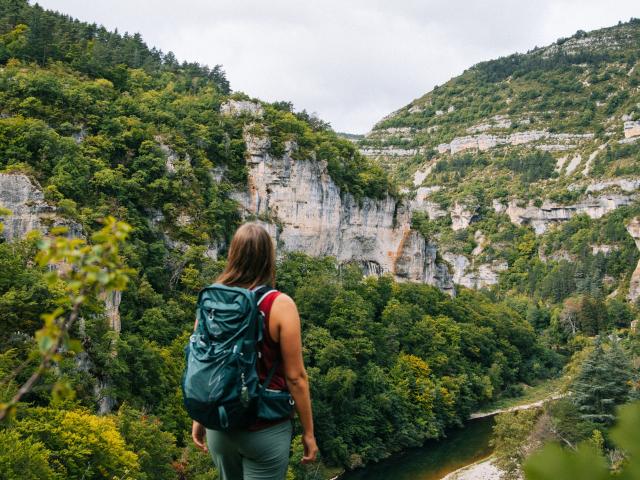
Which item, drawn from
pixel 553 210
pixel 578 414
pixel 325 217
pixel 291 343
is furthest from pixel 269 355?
pixel 553 210

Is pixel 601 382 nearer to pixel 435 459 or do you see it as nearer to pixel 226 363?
pixel 435 459

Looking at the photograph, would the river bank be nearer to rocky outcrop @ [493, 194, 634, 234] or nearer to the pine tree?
the pine tree

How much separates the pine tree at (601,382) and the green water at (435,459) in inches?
274

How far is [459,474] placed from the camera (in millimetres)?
31500

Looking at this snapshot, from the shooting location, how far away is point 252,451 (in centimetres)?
349

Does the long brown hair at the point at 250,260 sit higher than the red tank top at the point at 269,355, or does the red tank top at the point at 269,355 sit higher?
the long brown hair at the point at 250,260

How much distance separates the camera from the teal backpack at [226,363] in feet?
10.4

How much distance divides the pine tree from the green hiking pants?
103 feet

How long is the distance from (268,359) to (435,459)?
34.4m

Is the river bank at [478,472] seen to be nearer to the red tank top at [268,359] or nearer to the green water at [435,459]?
the green water at [435,459]

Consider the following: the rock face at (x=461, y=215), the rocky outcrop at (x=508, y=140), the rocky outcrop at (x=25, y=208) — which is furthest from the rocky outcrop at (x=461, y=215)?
the rocky outcrop at (x=25, y=208)

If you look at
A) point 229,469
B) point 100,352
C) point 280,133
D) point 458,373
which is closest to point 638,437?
point 229,469

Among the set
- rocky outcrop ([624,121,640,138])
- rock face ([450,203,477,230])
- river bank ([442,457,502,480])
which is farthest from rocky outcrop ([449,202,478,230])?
river bank ([442,457,502,480])

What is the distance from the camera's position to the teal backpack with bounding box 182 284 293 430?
3162 millimetres
